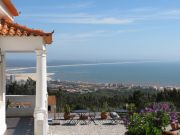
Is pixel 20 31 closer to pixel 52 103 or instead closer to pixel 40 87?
pixel 40 87

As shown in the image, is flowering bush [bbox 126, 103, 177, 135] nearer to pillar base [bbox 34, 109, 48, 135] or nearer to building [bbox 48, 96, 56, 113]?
pillar base [bbox 34, 109, 48, 135]

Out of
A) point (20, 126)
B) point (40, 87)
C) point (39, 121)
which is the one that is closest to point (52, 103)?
point (20, 126)

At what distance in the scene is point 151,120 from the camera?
36.4 ft

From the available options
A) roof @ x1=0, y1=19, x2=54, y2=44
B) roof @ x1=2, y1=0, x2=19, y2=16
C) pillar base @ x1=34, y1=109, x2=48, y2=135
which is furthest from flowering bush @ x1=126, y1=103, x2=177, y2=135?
roof @ x1=2, y1=0, x2=19, y2=16

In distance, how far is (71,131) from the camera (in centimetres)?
1794

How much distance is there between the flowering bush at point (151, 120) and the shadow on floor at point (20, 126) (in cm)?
319

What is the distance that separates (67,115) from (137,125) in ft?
32.8

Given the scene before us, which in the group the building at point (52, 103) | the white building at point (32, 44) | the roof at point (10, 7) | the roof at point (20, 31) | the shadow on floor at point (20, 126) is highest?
the roof at point (10, 7)

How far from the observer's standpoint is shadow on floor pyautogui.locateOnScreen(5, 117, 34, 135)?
1274cm

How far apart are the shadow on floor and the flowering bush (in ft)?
10.5

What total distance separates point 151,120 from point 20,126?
4.55 metres

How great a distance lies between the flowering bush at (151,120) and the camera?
10.8 metres

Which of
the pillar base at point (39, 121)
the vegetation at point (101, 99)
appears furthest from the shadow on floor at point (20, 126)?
the vegetation at point (101, 99)

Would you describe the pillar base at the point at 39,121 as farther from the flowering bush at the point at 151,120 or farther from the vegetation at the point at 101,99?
the vegetation at the point at 101,99
